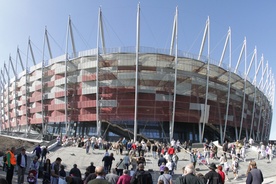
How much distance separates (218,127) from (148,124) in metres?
15.2

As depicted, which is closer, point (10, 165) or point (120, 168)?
point (10, 165)

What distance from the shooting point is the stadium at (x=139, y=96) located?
48.2 metres

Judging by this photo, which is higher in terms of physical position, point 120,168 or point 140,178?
point 140,178

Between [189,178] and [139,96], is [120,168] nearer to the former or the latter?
[189,178]

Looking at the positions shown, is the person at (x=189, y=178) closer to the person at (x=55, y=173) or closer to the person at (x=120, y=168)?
the person at (x=55, y=173)

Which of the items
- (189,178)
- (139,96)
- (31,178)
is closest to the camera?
(189,178)

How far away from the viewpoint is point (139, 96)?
159 ft

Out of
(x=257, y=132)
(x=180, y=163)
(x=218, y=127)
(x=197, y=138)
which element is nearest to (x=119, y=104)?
(x=197, y=138)

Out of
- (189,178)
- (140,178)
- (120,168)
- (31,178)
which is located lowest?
(120,168)

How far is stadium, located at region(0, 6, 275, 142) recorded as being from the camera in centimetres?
4825

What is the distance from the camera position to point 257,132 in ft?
215

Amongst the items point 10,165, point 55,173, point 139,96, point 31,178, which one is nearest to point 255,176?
point 55,173

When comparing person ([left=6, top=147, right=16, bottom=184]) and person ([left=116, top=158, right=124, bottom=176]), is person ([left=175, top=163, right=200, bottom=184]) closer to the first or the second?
person ([left=6, top=147, right=16, bottom=184])

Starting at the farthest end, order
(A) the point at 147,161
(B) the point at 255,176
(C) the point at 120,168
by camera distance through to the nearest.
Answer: (A) the point at 147,161
(C) the point at 120,168
(B) the point at 255,176
